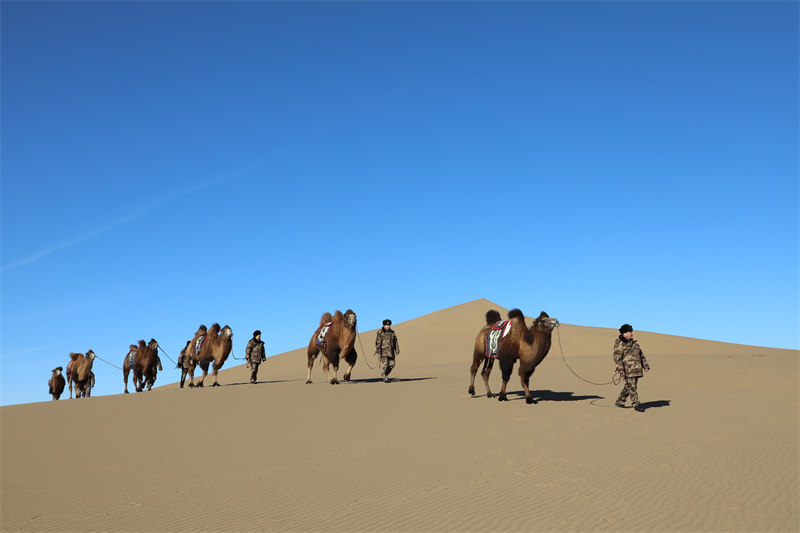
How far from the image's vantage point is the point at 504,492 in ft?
24.6

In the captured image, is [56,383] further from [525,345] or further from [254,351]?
[525,345]

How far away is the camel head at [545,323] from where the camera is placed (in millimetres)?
15047

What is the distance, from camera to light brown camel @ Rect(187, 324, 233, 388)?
23.9m

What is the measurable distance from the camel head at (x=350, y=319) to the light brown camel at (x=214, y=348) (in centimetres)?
561

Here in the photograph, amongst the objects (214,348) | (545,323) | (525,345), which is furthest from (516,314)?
(214,348)

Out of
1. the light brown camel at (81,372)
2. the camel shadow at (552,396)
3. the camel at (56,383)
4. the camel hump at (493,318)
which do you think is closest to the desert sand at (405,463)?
the camel shadow at (552,396)

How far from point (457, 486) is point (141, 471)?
191 inches

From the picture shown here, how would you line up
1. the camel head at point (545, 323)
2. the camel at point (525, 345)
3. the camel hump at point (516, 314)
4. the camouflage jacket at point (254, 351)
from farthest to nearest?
the camouflage jacket at point (254, 351), the camel hump at point (516, 314), the camel at point (525, 345), the camel head at point (545, 323)

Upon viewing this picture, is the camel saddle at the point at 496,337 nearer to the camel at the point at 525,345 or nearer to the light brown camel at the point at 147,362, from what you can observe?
the camel at the point at 525,345

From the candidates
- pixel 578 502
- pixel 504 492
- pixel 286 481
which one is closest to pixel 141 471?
pixel 286 481

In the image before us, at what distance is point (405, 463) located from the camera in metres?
9.23

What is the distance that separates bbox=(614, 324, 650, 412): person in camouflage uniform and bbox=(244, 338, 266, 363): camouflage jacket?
46.0 feet

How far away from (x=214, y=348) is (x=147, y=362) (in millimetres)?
3517

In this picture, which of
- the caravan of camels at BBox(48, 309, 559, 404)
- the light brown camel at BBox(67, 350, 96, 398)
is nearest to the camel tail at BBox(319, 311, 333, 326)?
the caravan of camels at BBox(48, 309, 559, 404)
